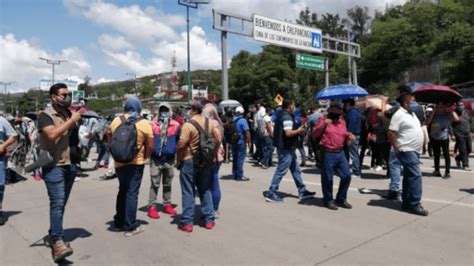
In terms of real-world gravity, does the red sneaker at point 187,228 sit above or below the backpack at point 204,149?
below

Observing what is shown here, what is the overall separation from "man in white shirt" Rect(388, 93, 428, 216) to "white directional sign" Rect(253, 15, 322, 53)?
11.5 metres

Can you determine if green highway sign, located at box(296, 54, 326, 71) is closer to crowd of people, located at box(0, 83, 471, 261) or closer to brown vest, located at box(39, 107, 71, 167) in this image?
crowd of people, located at box(0, 83, 471, 261)

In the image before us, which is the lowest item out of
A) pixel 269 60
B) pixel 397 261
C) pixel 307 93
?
pixel 397 261

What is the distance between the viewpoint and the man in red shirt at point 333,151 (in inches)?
246

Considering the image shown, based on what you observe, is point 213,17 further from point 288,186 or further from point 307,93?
point 307,93

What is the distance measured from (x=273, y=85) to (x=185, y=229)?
4185 cm

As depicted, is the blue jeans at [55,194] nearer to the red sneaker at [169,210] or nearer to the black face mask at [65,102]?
the black face mask at [65,102]

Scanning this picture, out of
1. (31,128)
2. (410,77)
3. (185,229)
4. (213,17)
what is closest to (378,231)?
(185,229)

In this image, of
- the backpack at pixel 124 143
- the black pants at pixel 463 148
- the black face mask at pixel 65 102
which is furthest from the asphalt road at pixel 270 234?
the black pants at pixel 463 148

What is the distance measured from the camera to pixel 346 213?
611 cm

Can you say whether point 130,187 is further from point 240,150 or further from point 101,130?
point 101,130

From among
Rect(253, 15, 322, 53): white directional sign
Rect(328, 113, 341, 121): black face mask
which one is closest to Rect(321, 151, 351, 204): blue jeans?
Rect(328, 113, 341, 121): black face mask

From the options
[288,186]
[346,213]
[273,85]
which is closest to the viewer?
[346,213]

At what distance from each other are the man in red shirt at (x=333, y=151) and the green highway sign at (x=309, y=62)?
16.6 meters
